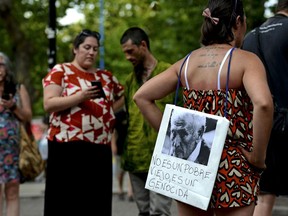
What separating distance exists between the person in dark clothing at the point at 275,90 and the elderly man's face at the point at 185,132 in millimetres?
1429

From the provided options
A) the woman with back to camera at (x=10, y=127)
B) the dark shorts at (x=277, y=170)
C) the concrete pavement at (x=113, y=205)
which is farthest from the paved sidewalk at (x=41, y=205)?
the dark shorts at (x=277, y=170)

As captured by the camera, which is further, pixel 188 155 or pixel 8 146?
pixel 8 146

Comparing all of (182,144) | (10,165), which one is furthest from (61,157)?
(182,144)

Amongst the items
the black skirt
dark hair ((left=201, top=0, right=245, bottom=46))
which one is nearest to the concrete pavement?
the black skirt

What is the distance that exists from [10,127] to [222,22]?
3615 millimetres

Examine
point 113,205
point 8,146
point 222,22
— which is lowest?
point 113,205

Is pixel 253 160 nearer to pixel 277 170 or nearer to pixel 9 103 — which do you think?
pixel 277 170

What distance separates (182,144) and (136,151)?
268 cm

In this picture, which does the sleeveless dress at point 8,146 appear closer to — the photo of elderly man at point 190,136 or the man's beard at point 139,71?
the man's beard at point 139,71

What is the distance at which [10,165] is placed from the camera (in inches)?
299

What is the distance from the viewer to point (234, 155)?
14.2 feet

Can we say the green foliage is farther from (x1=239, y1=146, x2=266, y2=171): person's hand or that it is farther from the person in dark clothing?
(x1=239, y1=146, x2=266, y2=171): person's hand

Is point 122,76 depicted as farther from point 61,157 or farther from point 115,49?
point 61,157

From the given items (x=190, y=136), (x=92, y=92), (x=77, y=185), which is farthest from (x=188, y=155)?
(x=77, y=185)
